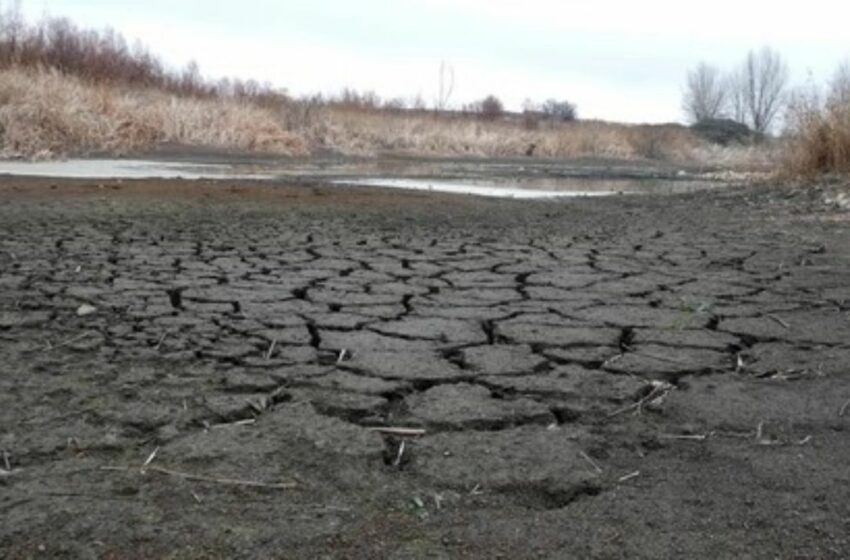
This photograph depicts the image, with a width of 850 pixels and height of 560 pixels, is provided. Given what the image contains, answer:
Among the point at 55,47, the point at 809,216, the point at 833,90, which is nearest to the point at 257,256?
the point at 809,216

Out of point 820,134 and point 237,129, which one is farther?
point 237,129

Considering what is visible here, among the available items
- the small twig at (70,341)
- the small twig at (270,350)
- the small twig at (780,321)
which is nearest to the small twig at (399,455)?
the small twig at (270,350)

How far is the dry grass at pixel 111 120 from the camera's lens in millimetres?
15695

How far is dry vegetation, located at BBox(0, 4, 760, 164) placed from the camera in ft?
53.8

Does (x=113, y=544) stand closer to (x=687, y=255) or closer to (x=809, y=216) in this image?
(x=687, y=255)

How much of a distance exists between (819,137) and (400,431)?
10.3 m

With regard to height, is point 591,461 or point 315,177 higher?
point 315,177

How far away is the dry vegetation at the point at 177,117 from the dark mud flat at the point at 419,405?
12.3 metres

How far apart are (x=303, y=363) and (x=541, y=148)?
29903 mm

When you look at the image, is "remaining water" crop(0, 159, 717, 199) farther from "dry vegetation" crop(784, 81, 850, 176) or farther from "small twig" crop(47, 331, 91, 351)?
"small twig" crop(47, 331, 91, 351)

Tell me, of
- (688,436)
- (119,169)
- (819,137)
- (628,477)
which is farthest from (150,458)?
(119,169)

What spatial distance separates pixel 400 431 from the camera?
2293 mm

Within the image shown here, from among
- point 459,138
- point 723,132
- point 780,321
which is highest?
point 723,132

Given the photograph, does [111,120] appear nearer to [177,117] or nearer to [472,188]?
[177,117]
